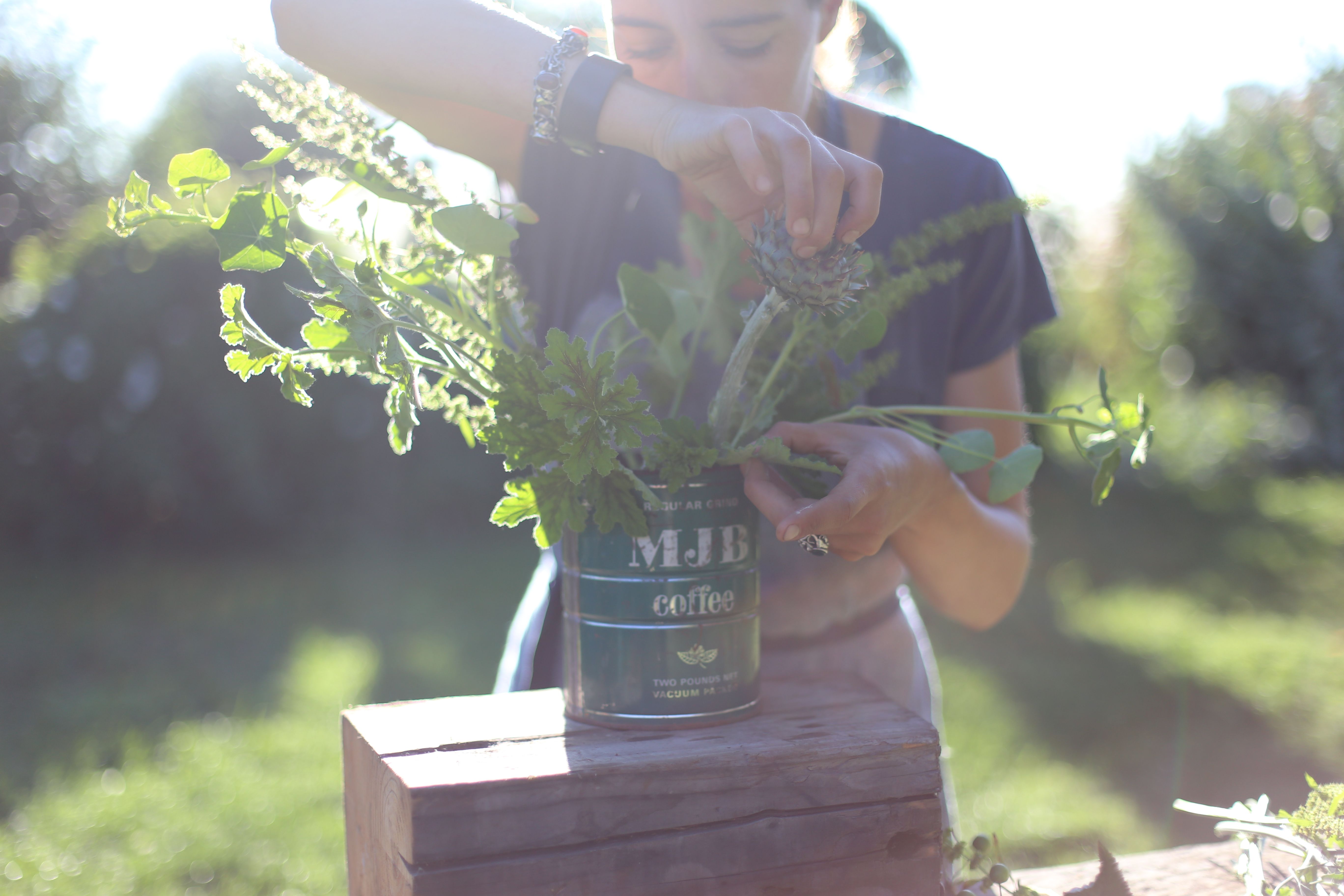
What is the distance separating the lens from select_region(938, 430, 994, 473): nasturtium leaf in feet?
3.43

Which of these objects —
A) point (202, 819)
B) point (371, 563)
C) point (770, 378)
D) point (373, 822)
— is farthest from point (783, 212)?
point (371, 563)

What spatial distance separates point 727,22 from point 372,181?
46 centimetres

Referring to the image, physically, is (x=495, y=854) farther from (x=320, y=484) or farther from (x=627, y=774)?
(x=320, y=484)

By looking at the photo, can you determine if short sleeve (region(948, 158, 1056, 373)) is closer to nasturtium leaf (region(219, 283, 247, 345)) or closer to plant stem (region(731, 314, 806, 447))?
plant stem (region(731, 314, 806, 447))

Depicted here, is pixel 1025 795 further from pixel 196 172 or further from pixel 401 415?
pixel 196 172

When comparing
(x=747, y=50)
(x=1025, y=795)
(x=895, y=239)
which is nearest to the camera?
(x=747, y=50)

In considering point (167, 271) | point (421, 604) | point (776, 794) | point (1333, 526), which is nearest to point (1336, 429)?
point (1333, 526)

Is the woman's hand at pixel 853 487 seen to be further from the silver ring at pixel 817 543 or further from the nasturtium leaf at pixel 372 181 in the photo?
the nasturtium leaf at pixel 372 181

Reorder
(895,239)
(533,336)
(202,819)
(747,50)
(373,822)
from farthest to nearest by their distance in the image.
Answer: (202,819), (895,239), (747,50), (533,336), (373,822)

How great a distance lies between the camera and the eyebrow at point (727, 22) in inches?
44.9

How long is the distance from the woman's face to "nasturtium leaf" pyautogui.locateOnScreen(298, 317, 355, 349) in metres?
0.49

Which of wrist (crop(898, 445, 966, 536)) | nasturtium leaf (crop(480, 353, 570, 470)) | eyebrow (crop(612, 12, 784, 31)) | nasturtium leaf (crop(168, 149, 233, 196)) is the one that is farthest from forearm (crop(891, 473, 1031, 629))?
nasturtium leaf (crop(168, 149, 233, 196))

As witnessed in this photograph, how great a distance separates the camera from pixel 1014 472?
102 cm

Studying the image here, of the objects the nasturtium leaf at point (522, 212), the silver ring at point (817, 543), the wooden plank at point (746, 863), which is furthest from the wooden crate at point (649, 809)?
the nasturtium leaf at point (522, 212)
